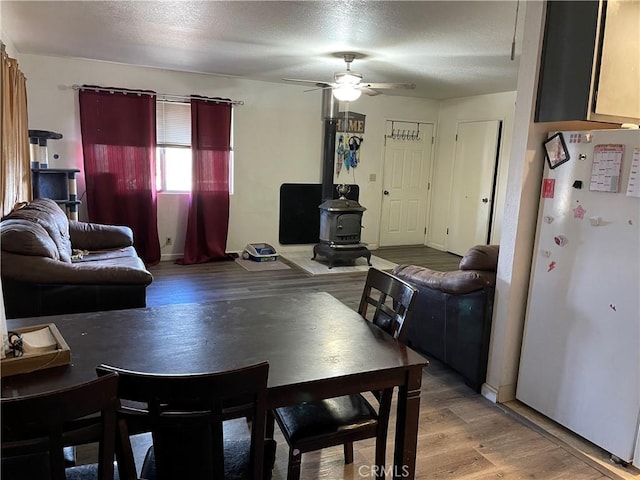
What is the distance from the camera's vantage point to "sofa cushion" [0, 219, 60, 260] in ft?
9.30

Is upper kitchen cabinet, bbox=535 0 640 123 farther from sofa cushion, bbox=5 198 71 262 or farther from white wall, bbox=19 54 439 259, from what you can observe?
white wall, bbox=19 54 439 259

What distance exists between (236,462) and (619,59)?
2.35 meters

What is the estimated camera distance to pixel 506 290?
266 cm

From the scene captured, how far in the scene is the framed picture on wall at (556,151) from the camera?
7.88ft

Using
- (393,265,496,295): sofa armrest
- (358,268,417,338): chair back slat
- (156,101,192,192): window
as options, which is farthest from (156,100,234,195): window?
(358,268,417,338): chair back slat

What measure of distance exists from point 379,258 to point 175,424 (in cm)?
553

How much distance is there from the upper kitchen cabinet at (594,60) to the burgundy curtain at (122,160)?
14.8 ft

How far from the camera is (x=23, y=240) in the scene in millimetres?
2854

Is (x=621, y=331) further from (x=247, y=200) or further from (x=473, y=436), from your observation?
(x=247, y=200)

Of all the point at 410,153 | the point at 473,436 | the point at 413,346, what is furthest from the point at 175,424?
the point at 410,153

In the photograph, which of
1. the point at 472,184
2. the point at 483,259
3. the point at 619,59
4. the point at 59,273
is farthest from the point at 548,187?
the point at 472,184

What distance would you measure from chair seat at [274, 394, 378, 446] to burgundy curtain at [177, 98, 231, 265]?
4.38 m

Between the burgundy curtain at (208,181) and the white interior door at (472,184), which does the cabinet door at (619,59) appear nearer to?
the white interior door at (472,184)

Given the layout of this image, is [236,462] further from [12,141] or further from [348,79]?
[348,79]
